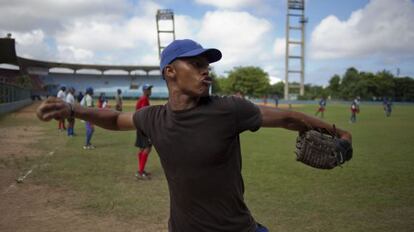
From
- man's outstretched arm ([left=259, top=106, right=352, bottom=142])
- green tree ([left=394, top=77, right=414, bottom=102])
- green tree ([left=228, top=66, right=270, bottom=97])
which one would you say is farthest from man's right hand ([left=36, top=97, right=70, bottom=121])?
green tree ([left=228, top=66, right=270, bottom=97])

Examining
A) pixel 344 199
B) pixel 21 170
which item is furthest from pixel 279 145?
pixel 21 170

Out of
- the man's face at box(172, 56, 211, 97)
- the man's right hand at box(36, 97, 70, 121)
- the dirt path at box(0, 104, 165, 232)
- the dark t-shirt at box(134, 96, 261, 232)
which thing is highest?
the man's face at box(172, 56, 211, 97)

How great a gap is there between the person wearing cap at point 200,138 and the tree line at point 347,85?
7981cm

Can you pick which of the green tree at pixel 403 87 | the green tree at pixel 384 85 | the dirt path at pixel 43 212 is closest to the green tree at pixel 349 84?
the green tree at pixel 384 85

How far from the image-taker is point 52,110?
233 cm

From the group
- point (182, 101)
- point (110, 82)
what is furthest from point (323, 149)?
point (110, 82)

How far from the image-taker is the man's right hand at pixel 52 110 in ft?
7.43

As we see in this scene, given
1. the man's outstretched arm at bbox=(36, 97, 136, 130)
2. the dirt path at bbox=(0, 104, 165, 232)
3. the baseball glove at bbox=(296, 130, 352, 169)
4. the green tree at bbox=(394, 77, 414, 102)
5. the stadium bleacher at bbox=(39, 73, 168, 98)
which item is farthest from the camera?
the green tree at bbox=(394, 77, 414, 102)

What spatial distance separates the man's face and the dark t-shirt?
0.07 meters

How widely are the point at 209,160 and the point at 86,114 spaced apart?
36.5 inches

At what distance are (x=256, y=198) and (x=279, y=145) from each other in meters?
7.69

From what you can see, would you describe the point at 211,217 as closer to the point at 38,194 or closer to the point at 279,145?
the point at 38,194

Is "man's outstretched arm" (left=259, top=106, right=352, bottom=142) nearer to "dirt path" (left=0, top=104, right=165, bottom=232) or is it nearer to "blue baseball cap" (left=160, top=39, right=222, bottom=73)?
"blue baseball cap" (left=160, top=39, right=222, bottom=73)

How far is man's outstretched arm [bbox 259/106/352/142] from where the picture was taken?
2.36 meters
